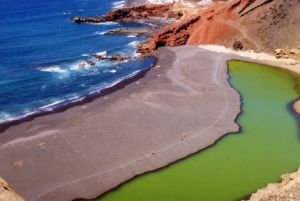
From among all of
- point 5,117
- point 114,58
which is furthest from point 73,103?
point 114,58

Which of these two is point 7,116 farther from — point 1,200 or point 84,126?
point 1,200

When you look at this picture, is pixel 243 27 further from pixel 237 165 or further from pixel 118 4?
pixel 118 4

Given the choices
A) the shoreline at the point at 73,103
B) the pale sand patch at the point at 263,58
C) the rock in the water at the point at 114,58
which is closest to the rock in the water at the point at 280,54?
the pale sand patch at the point at 263,58

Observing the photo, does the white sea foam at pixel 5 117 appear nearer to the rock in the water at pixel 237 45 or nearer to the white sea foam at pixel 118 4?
the rock in the water at pixel 237 45

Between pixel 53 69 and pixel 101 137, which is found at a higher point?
pixel 101 137

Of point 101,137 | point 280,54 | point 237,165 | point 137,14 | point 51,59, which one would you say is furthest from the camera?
point 137,14

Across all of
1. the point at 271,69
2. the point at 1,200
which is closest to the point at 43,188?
the point at 1,200

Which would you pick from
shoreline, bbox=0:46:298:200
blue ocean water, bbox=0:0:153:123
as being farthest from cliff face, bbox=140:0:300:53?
shoreline, bbox=0:46:298:200
